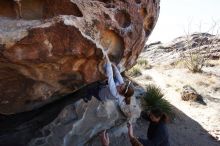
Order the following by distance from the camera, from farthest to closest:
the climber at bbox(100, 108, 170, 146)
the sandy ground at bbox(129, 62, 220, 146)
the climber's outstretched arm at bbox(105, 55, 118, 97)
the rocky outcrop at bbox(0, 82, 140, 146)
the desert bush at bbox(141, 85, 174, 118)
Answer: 1. the desert bush at bbox(141, 85, 174, 118)
2. the sandy ground at bbox(129, 62, 220, 146)
3. the rocky outcrop at bbox(0, 82, 140, 146)
4. the climber at bbox(100, 108, 170, 146)
5. the climber's outstretched arm at bbox(105, 55, 118, 97)

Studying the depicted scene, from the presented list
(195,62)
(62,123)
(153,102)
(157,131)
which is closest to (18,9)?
(62,123)

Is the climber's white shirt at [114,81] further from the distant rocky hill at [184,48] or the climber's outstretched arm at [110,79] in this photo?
the distant rocky hill at [184,48]

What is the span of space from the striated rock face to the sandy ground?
3823 mm

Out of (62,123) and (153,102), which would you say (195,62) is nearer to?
(153,102)

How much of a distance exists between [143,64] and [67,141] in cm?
1381

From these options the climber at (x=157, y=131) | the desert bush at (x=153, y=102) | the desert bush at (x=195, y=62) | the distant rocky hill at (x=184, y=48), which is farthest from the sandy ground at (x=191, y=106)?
the climber at (x=157, y=131)

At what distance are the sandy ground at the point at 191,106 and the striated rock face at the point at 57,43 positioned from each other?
382 centimetres

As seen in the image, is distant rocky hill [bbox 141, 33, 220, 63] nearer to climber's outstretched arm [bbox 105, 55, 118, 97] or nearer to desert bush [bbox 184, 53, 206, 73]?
desert bush [bbox 184, 53, 206, 73]

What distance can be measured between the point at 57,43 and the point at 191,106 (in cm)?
871

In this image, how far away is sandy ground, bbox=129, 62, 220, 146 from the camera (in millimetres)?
10367

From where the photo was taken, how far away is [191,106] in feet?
43.9

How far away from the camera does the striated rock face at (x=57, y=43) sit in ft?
17.6

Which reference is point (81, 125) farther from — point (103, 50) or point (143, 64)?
point (143, 64)

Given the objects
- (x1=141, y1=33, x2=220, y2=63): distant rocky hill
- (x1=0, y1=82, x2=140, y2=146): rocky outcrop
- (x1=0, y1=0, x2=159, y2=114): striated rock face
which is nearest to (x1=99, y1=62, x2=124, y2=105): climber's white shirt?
(x1=0, y1=0, x2=159, y2=114): striated rock face
